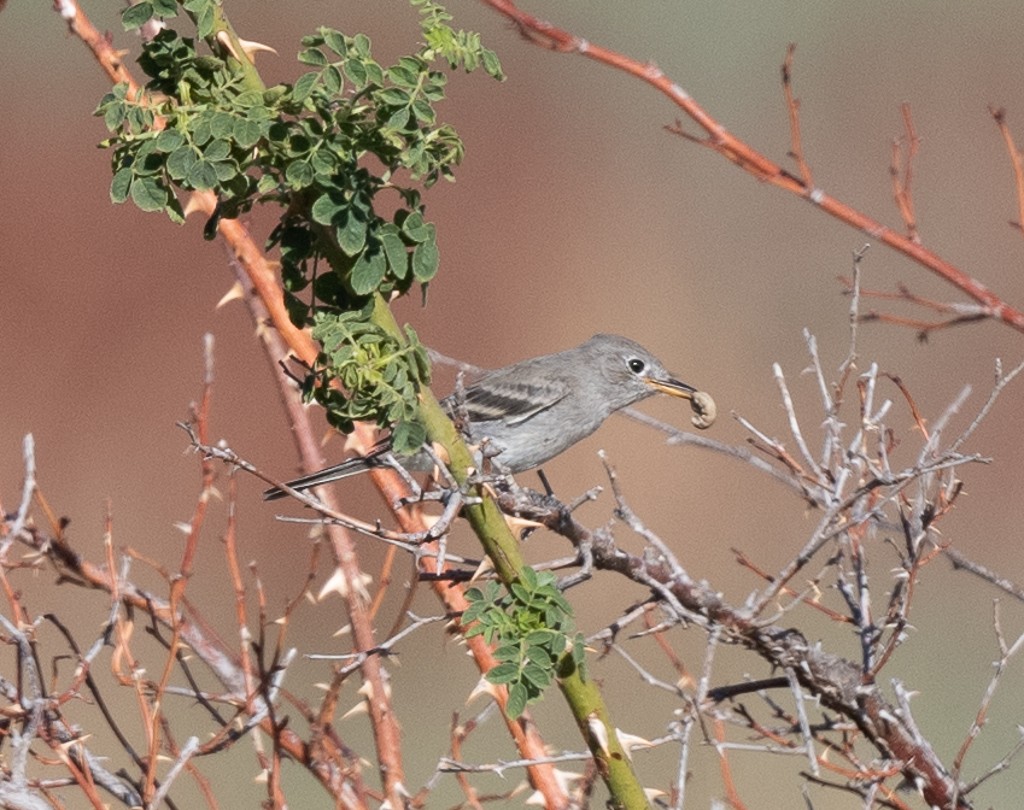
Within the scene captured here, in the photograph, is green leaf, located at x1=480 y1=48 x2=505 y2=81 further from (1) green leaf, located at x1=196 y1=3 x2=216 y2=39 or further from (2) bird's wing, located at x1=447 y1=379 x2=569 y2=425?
(2) bird's wing, located at x1=447 y1=379 x2=569 y2=425

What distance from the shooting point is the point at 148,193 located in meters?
2.71

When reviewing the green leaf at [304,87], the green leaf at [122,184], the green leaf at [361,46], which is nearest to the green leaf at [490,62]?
the green leaf at [361,46]

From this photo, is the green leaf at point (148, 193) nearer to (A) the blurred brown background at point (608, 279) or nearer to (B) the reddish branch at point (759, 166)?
(B) the reddish branch at point (759, 166)

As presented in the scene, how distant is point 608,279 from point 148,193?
12886mm

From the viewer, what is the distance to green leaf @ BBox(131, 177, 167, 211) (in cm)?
270

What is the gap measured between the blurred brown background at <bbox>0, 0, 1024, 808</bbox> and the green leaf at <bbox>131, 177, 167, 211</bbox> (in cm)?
914

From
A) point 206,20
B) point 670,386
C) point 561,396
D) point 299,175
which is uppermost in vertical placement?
point 561,396

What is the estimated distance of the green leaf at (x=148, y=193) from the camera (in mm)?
2701

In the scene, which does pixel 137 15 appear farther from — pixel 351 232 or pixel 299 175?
pixel 351 232

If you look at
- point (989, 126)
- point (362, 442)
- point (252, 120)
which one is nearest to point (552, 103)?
point (989, 126)

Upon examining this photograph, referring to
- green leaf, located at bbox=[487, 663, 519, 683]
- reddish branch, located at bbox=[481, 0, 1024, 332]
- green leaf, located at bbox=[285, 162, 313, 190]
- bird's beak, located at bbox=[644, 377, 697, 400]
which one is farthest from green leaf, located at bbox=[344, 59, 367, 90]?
bird's beak, located at bbox=[644, 377, 697, 400]

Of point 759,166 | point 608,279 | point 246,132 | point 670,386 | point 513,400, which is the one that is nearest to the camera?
point 246,132

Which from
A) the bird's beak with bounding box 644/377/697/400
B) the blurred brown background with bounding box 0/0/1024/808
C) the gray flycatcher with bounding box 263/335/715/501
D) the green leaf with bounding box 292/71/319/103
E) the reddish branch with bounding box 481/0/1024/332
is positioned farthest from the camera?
the blurred brown background with bounding box 0/0/1024/808

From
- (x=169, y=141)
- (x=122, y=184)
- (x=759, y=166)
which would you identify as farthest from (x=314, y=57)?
(x=759, y=166)
